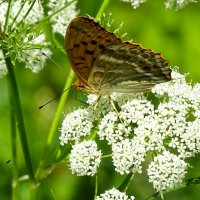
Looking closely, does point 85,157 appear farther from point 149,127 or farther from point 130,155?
point 149,127

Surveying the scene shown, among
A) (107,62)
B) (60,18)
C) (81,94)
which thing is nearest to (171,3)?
(60,18)

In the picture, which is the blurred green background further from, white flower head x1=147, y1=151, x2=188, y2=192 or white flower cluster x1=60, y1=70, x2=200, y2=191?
white flower head x1=147, y1=151, x2=188, y2=192

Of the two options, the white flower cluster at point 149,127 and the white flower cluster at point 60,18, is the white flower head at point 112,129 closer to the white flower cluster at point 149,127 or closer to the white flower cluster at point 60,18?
the white flower cluster at point 149,127

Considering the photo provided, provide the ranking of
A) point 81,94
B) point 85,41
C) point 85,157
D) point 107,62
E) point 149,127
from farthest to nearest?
point 81,94, point 107,62, point 85,157, point 149,127, point 85,41

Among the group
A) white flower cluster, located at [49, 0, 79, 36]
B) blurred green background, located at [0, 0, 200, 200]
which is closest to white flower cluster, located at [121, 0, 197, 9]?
white flower cluster, located at [49, 0, 79, 36]

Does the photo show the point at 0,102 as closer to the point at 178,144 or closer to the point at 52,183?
the point at 52,183

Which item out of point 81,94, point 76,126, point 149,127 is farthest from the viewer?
point 81,94
